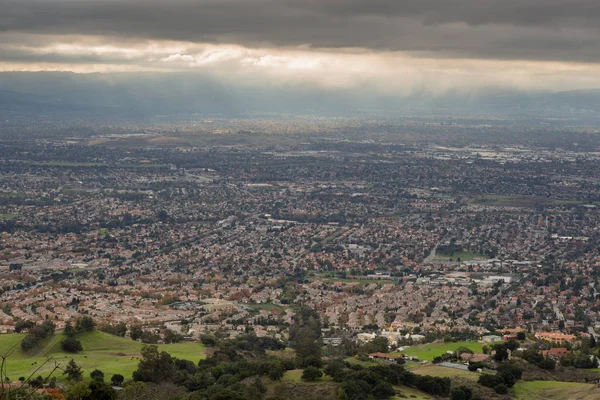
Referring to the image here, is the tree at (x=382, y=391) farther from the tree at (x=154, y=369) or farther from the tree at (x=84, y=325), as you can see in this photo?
the tree at (x=84, y=325)

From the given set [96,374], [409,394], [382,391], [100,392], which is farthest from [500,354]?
[100,392]

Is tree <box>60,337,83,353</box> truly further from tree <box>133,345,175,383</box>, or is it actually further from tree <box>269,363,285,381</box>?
tree <box>269,363,285,381</box>

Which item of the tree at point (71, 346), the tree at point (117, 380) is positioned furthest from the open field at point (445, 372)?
the tree at point (71, 346)

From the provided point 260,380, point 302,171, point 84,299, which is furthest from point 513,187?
point 260,380

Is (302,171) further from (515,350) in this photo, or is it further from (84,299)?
(515,350)

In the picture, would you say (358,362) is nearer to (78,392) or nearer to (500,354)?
(500,354)
